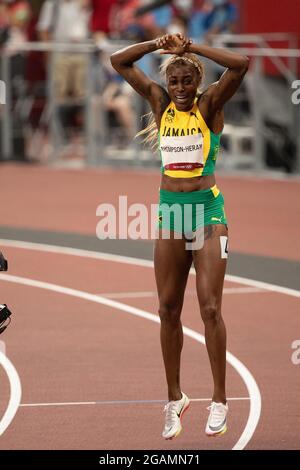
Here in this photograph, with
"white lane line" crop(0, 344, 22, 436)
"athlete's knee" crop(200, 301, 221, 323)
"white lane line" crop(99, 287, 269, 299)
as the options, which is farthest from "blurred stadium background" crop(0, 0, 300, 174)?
"athlete's knee" crop(200, 301, 221, 323)

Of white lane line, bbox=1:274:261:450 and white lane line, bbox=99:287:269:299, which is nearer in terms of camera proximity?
white lane line, bbox=1:274:261:450

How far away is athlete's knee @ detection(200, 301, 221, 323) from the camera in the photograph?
791 cm

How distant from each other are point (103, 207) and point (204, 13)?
4687 mm

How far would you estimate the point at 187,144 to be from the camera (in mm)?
7984

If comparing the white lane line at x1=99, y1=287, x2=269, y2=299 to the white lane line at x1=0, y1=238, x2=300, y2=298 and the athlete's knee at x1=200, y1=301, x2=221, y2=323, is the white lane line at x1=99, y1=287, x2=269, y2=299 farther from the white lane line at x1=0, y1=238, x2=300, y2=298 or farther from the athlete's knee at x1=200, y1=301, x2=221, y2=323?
the athlete's knee at x1=200, y1=301, x2=221, y2=323

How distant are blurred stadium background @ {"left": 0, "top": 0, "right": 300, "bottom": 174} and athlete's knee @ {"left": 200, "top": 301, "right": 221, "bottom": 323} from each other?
1283 cm

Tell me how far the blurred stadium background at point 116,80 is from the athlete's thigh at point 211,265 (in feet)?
41.7

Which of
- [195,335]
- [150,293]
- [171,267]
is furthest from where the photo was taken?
[150,293]

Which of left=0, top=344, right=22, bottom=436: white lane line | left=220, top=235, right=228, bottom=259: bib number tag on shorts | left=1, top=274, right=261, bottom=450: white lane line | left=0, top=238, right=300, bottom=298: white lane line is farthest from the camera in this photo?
left=0, top=238, right=300, bottom=298: white lane line

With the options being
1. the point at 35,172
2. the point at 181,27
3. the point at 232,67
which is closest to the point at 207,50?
the point at 232,67

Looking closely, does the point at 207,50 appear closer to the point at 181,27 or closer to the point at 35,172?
the point at 181,27

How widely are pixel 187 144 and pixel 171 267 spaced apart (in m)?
0.72

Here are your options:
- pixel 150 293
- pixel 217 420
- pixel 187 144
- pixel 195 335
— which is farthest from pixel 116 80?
pixel 217 420

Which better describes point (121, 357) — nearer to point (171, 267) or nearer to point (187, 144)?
point (171, 267)
